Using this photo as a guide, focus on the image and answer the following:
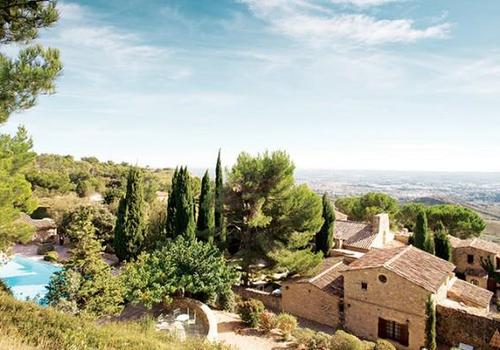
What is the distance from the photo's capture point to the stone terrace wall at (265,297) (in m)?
21.2

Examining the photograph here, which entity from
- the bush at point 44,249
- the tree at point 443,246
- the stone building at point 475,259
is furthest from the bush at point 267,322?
the bush at point 44,249

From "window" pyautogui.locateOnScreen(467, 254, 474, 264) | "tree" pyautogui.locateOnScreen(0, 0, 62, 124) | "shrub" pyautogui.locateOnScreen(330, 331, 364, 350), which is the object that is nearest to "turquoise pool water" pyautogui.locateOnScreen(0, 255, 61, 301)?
"tree" pyautogui.locateOnScreen(0, 0, 62, 124)

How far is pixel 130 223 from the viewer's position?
26984 millimetres

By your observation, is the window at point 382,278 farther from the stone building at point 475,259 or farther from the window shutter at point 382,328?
the stone building at point 475,259

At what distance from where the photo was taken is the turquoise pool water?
24328mm

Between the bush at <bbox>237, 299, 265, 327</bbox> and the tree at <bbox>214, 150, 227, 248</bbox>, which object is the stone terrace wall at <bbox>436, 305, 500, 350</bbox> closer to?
the bush at <bbox>237, 299, 265, 327</bbox>

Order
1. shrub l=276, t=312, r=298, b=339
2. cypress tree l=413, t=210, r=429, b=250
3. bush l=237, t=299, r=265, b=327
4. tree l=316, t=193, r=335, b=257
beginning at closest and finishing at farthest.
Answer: shrub l=276, t=312, r=298, b=339, bush l=237, t=299, r=265, b=327, tree l=316, t=193, r=335, b=257, cypress tree l=413, t=210, r=429, b=250

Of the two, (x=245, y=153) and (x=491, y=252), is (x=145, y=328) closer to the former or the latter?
(x=245, y=153)

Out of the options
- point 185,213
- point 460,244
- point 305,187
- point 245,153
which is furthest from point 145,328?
point 460,244

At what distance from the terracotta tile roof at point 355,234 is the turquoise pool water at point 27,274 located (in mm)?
24114

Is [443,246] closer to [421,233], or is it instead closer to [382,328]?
[421,233]

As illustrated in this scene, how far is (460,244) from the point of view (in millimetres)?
33750

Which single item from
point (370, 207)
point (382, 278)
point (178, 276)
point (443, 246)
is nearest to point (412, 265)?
point (382, 278)

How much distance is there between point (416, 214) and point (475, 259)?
13.0m
